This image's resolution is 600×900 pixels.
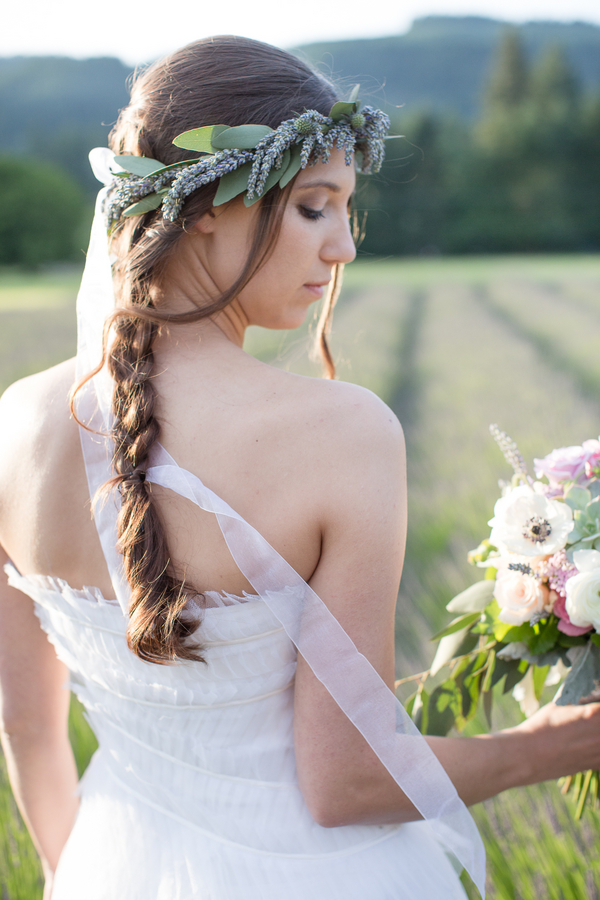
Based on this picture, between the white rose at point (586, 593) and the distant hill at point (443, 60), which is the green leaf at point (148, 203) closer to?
the white rose at point (586, 593)

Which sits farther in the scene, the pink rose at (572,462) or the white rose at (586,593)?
the pink rose at (572,462)

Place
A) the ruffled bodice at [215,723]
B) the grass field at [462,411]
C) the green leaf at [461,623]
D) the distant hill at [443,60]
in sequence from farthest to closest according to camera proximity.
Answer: the distant hill at [443,60] → the grass field at [462,411] → the green leaf at [461,623] → the ruffled bodice at [215,723]

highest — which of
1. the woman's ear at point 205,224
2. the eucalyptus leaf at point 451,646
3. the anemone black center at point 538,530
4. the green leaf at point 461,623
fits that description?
the woman's ear at point 205,224

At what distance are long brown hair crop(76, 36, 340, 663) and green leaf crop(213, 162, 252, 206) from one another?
0.09ft

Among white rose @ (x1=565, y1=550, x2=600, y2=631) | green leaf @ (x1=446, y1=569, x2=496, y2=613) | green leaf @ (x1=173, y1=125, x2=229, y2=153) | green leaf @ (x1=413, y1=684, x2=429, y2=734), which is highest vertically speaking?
green leaf @ (x1=173, y1=125, x2=229, y2=153)

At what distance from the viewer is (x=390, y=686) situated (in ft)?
3.25

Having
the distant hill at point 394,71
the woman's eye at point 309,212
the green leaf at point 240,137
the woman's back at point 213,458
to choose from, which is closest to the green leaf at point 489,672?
the woman's back at point 213,458

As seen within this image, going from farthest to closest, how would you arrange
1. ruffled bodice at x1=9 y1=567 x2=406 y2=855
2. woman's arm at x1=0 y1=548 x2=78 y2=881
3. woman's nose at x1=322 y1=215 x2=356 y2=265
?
woman's arm at x1=0 y1=548 x2=78 y2=881, woman's nose at x1=322 y1=215 x2=356 y2=265, ruffled bodice at x1=9 y1=567 x2=406 y2=855

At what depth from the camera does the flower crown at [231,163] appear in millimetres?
1026

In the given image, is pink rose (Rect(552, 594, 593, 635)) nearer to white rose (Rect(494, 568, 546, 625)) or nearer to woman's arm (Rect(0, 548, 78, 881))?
white rose (Rect(494, 568, 546, 625))

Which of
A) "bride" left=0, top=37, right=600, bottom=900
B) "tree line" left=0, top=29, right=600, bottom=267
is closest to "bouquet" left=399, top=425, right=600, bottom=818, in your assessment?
"bride" left=0, top=37, right=600, bottom=900

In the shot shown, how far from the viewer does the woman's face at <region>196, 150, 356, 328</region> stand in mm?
1057

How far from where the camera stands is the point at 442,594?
2.91m

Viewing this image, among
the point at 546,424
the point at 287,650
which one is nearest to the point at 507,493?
the point at 287,650
